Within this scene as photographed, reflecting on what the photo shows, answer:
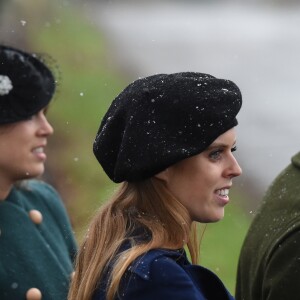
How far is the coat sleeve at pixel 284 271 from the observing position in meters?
2.92

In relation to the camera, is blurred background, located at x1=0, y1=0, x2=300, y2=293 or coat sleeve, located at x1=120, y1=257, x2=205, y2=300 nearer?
coat sleeve, located at x1=120, y1=257, x2=205, y2=300

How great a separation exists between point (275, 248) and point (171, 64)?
28.2 ft

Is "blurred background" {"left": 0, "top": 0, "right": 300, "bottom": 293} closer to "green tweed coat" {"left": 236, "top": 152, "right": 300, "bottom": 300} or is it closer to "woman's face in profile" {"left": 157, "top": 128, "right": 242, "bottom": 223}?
"green tweed coat" {"left": 236, "top": 152, "right": 300, "bottom": 300}

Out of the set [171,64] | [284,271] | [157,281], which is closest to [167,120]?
[157,281]

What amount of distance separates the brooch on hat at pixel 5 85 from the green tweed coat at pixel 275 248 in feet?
3.86

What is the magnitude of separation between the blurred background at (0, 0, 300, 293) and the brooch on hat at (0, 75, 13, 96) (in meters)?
2.80

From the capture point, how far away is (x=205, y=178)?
9.33 feet

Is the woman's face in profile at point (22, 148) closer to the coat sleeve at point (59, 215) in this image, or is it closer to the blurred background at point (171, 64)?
the coat sleeve at point (59, 215)

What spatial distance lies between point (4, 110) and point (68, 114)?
5.27 meters

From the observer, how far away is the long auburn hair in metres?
2.76

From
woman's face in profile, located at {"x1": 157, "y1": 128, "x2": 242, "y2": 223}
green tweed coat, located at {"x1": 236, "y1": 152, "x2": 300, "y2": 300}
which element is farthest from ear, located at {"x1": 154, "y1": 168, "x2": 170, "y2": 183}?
green tweed coat, located at {"x1": 236, "y1": 152, "x2": 300, "y2": 300}

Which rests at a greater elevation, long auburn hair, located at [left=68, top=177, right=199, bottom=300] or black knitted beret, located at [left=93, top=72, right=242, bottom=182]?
black knitted beret, located at [left=93, top=72, right=242, bottom=182]

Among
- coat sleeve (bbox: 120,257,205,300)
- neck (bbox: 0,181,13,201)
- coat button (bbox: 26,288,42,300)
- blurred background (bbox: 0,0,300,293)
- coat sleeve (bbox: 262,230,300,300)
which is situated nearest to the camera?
coat sleeve (bbox: 120,257,205,300)

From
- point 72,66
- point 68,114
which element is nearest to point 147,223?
point 68,114
